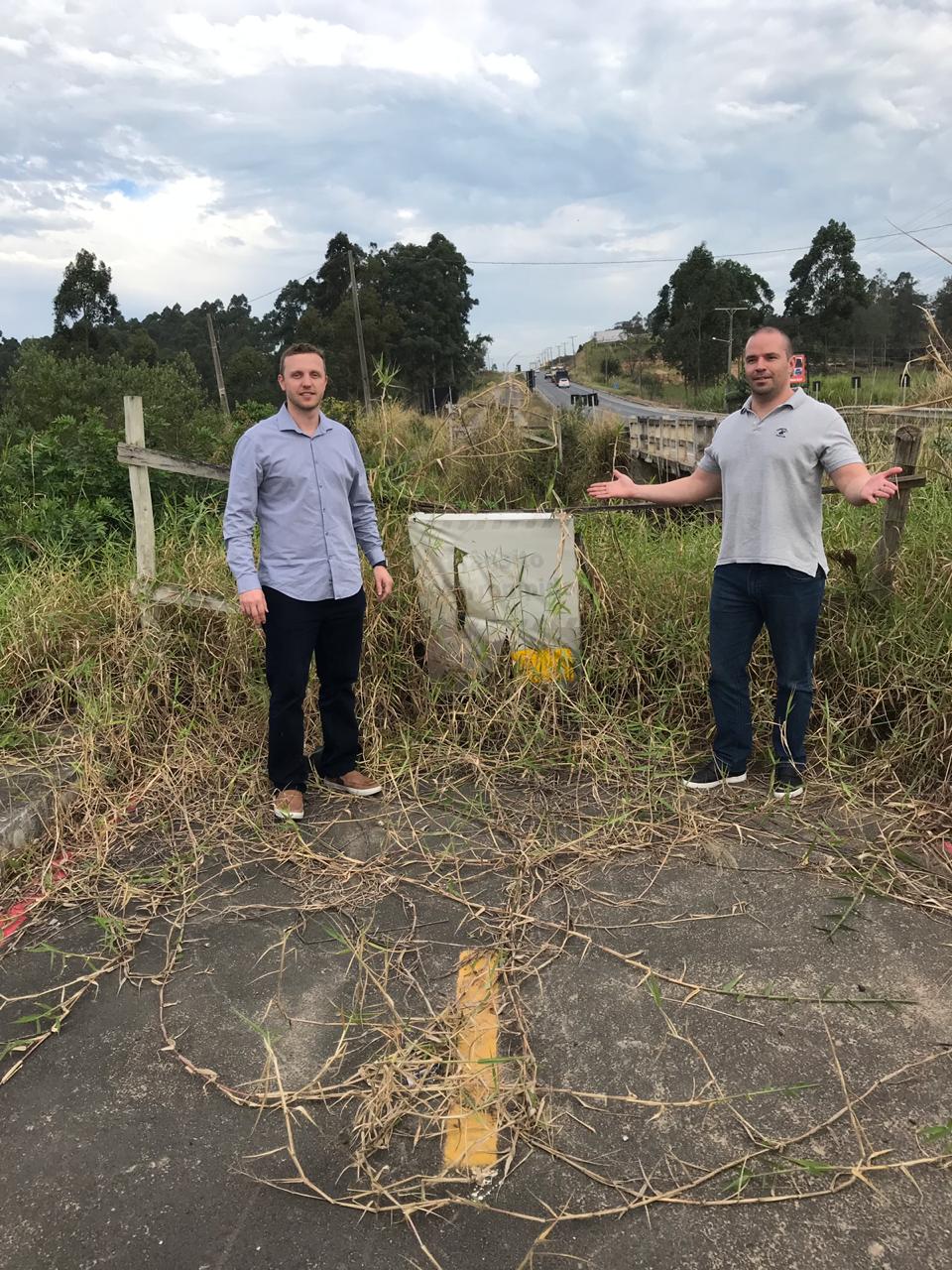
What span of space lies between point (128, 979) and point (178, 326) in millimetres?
90549

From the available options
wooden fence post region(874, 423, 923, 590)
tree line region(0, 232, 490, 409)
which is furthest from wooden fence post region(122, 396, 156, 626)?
tree line region(0, 232, 490, 409)

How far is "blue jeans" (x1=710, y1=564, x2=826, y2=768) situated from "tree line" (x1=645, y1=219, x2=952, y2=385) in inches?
1761

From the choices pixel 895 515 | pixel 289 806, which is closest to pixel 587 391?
pixel 895 515

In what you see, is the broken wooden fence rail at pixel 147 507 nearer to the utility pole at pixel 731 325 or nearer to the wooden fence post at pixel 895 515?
the wooden fence post at pixel 895 515

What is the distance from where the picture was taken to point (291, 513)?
3.25 meters

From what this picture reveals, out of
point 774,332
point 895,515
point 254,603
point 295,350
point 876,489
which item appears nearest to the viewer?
point 876,489

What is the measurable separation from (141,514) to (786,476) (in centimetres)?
323

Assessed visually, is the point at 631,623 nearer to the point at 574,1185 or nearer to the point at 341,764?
the point at 341,764

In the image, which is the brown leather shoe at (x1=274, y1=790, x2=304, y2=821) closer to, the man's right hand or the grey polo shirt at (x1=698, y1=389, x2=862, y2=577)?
the man's right hand

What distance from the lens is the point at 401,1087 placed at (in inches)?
79.3

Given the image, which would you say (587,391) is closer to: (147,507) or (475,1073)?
(147,507)

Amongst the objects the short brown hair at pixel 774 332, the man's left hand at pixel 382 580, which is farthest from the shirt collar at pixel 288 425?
the short brown hair at pixel 774 332

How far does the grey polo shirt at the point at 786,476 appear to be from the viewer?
3.11 meters

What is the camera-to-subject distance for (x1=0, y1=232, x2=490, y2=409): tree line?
39750mm
